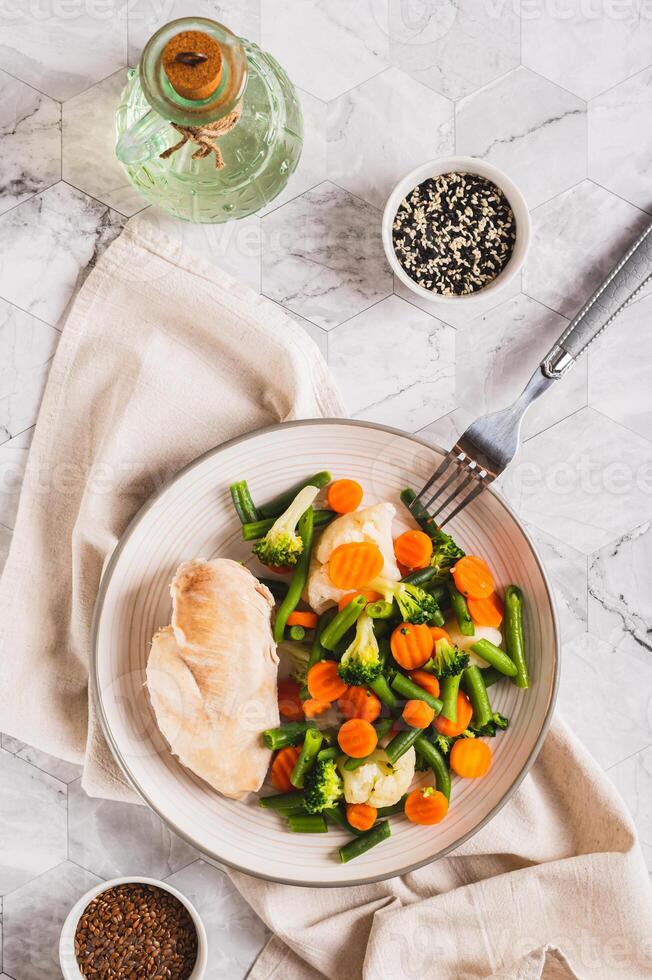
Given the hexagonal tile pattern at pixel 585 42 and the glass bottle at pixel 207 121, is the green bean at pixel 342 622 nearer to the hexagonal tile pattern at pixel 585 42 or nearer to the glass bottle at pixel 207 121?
the glass bottle at pixel 207 121

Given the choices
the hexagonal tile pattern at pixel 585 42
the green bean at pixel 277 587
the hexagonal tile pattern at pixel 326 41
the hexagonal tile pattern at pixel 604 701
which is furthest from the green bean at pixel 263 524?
the hexagonal tile pattern at pixel 585 42

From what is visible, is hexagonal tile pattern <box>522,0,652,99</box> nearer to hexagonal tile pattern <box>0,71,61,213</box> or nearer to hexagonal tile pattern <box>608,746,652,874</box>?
hexagonal tile pattern <box>0,71,61,213</box>

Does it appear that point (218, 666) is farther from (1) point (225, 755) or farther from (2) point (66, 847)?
(2) point (66, 847)

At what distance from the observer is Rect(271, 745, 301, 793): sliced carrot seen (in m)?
2.32

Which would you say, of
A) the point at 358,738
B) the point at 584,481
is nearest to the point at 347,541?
the point at 358,738

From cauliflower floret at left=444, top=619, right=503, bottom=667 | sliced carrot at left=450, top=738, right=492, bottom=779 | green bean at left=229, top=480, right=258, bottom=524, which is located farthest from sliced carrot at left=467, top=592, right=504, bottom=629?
green bean at left=229, top=480, right=258, bottom=524

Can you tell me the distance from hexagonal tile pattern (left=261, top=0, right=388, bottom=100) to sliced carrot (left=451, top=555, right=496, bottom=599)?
1450mm

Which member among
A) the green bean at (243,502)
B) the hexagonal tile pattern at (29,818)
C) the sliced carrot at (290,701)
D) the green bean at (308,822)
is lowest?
the hexagonal tile pattern at (29,818)

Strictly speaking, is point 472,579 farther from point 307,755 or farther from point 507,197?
point 507,197

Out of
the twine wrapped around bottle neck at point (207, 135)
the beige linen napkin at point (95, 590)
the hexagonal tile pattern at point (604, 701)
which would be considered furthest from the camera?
the hexagonal tile pattern at point (604, 701)

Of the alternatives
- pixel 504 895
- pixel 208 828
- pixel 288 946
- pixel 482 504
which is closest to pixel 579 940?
pixel 504 895

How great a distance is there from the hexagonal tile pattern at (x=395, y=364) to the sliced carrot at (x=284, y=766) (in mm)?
990

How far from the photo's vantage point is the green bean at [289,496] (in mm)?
2359

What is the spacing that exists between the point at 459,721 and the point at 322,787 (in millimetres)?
417
